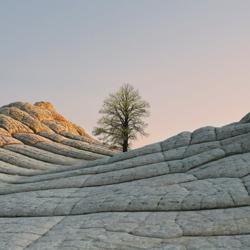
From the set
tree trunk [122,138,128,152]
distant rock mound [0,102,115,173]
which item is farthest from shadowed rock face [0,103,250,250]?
tree trunk [122,138,128,152]

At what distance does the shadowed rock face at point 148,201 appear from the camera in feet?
43.7

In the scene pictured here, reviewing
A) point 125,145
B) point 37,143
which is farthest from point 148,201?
point 125,145

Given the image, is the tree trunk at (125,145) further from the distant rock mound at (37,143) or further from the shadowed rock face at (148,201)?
the shadowed rock face at (148,201)

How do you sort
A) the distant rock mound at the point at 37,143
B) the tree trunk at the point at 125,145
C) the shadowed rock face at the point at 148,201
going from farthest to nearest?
the tree trunk at the point at 125,145, the distant rock mound at the point at 37,143, the shadowed rock face at the point at 148,201

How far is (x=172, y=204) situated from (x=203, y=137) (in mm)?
9399

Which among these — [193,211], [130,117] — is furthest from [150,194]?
[130,117]

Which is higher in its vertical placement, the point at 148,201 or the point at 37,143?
the point at 37,143

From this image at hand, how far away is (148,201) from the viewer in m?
16.8

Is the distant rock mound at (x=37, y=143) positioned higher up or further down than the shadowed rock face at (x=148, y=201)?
higher up

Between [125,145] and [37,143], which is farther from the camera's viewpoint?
[125,145]

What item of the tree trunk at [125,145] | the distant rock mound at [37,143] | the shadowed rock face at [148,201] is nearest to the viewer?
the shadowed rock face at [148,201]

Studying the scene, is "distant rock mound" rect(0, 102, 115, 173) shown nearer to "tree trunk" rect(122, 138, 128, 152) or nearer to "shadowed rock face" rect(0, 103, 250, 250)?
"shadowed rock face" rect(0, 103, 250, 250)

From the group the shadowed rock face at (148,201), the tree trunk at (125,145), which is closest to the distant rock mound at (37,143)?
the shadowed rock face at (148,201)

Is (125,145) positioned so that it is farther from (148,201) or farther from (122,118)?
(148,201)
